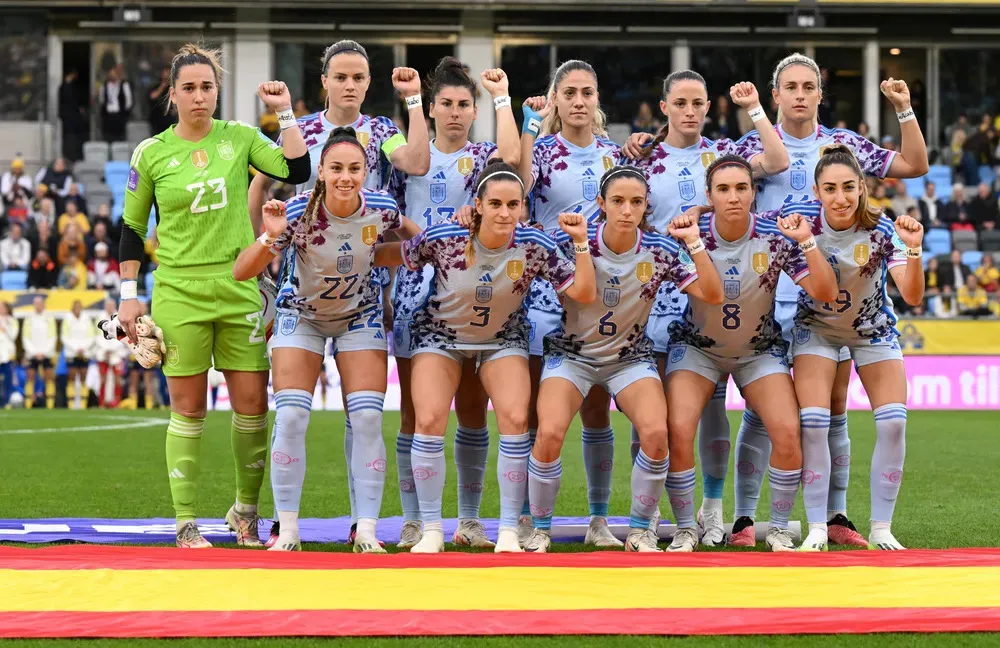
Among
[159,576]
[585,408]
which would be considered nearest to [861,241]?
[585,408]

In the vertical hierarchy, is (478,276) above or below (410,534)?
above

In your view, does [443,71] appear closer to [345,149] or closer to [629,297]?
[345,149]

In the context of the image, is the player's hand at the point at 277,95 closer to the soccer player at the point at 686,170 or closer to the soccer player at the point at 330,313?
the soccer player at the point at 330,313

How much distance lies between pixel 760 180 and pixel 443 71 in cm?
177

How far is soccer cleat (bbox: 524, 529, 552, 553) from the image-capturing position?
6320 mm

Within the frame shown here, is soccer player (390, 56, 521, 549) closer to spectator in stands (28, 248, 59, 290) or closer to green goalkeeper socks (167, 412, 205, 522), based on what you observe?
green goalkeeper socks (167, 412, 205, 522)

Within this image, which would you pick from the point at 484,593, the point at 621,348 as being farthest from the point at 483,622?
the point at 621,348

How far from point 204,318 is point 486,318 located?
1.38 m

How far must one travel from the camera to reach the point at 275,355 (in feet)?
20.9

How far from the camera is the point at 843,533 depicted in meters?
6.90

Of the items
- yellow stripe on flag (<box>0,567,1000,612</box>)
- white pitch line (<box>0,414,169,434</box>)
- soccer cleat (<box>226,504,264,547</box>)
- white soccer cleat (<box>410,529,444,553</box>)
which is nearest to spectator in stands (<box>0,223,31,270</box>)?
white pitch line (<box>0,414,169,434</box>)

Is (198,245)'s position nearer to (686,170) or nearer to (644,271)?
(644,271)

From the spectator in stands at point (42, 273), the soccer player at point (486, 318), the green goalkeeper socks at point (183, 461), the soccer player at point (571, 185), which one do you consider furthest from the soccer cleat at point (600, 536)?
the spectator in stands at point (42, 273)

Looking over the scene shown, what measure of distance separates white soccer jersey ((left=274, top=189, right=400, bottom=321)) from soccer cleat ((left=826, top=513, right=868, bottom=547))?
8.97ft
